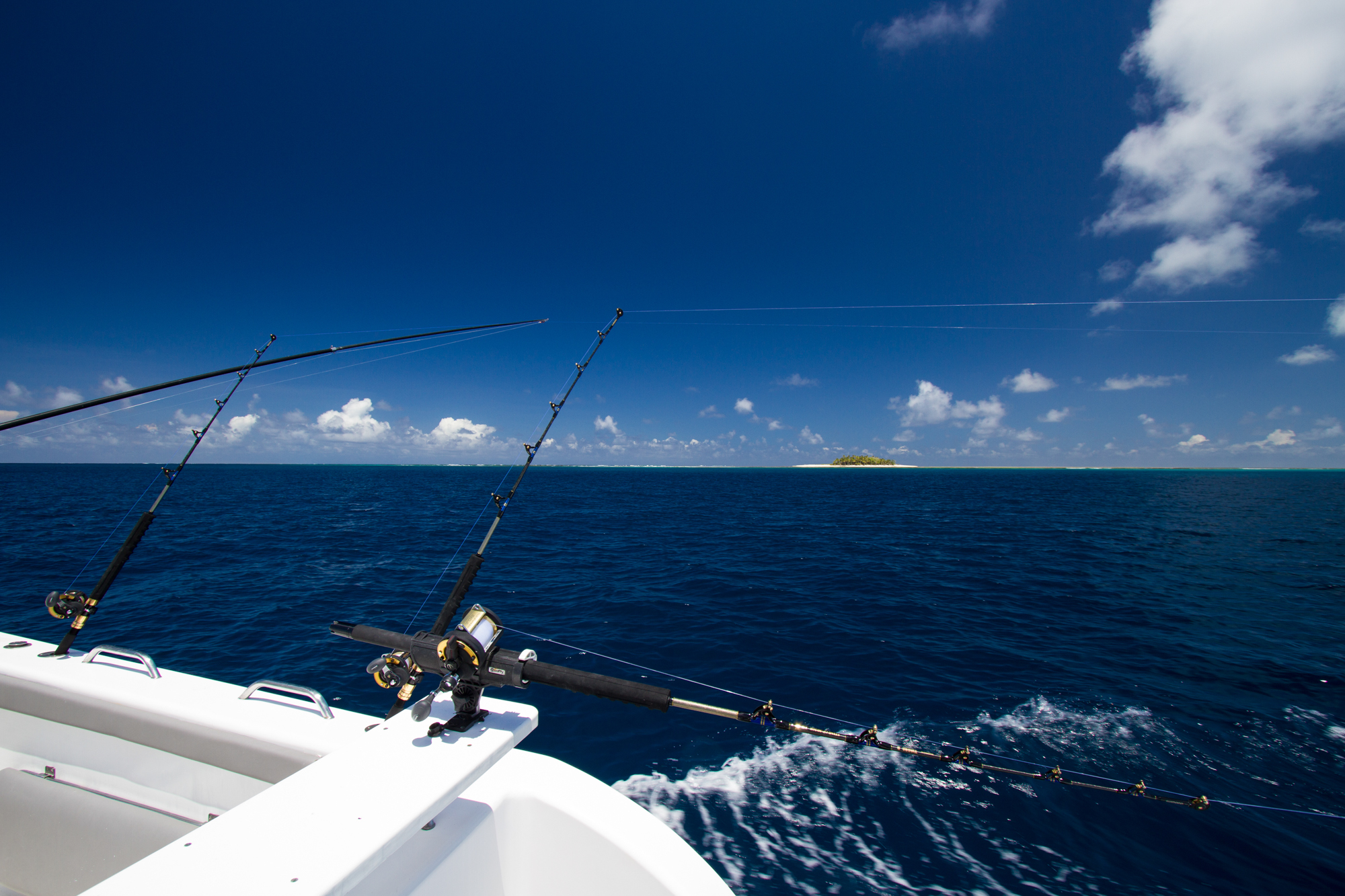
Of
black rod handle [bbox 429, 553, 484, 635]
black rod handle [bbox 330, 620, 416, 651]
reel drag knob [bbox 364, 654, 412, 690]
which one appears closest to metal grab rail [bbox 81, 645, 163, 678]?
black rod handle [bbox 330, 620, 416, 651]

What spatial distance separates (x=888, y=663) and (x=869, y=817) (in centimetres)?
470

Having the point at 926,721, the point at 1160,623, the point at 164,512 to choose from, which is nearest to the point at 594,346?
the point at 926,721

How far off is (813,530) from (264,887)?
95.1 ft

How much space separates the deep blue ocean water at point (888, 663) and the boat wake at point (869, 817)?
30 mm

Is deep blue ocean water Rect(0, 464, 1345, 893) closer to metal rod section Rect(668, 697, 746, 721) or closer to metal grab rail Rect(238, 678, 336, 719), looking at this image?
metal rod section Rect(668, 697, 746, 721)

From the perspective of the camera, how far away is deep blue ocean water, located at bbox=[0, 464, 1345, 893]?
541cm

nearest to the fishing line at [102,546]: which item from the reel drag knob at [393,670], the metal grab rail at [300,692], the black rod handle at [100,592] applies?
the black rod handle at [100,592]

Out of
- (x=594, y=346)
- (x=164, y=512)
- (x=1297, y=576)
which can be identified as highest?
(x=594, y=346)

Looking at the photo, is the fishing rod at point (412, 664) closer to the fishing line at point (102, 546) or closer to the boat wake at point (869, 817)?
the boat wake at point (869, 817)

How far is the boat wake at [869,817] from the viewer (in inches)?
195

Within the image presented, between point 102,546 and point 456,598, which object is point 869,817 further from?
point 102,546


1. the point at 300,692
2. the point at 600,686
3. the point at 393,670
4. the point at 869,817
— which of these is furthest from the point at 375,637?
the point at 869,817

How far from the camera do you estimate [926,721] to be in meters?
7.66

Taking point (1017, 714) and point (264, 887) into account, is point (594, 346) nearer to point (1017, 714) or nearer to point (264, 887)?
point (264, 887)
